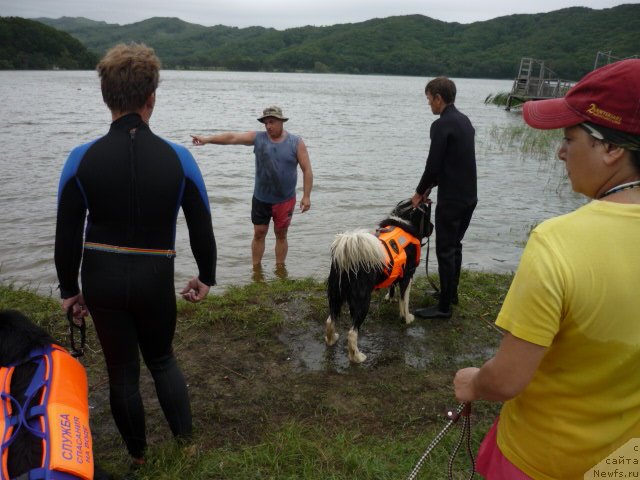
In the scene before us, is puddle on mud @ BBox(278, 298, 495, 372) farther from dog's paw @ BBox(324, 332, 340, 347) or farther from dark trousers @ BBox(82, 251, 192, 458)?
dark trousers @ BBox(82, 251, 192, 458)

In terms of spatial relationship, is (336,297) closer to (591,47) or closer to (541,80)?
(541,80)

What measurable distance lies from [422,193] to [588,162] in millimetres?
3906

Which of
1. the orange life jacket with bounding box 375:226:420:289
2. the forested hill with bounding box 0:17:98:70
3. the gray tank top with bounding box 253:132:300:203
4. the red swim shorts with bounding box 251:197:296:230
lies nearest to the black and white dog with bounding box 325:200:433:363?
the orange life jacket with bounding box 375:226:420:289

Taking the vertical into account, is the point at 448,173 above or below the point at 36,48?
below

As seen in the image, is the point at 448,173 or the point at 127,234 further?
the point at 448,173

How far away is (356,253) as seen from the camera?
447 cm

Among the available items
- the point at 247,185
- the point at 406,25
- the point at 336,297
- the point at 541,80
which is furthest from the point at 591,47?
the point at 336,297

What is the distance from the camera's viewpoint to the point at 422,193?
5363 mm

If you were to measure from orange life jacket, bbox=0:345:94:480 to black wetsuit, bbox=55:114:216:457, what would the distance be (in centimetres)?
37

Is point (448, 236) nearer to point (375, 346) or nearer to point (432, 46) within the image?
point (375, 346)

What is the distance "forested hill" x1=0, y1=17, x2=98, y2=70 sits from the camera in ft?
296

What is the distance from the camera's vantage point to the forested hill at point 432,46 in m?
125

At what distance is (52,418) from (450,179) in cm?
420

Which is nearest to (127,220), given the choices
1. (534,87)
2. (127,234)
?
(127,234)
